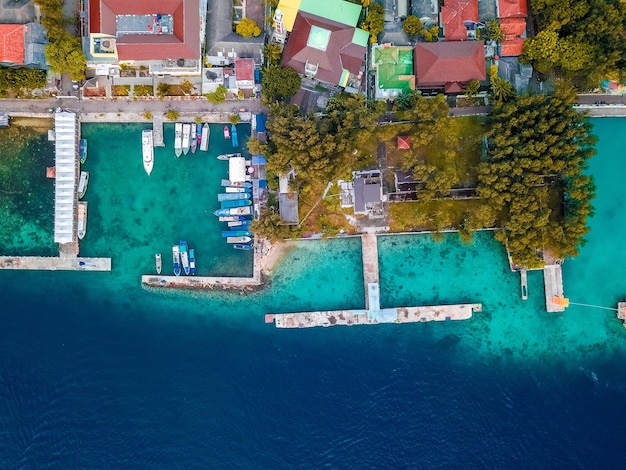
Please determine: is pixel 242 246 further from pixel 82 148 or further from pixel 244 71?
pixel 82 148

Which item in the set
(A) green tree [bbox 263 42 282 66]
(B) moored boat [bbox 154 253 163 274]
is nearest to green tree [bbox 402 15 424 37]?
(A) green tree [bbox 263 42 282 66]

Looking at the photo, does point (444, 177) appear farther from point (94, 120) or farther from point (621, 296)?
point (94, 120)

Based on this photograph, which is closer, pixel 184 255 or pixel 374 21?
pixel 374 21

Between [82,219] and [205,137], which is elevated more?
[205,137]

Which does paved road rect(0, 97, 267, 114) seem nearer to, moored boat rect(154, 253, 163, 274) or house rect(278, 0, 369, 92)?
house rect(278, 0, 369, 92)

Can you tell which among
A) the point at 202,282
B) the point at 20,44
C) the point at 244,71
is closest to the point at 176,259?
the point at 202,282

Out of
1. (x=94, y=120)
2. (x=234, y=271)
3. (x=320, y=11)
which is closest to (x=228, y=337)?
(x=234, y=271)
